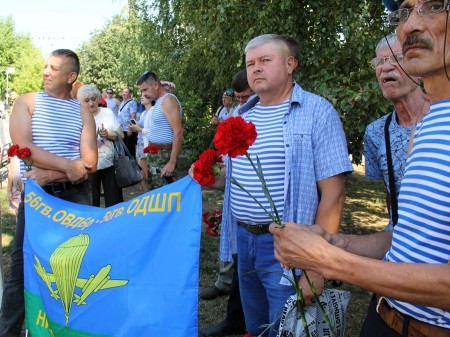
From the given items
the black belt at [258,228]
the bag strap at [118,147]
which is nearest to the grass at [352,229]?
the bag strap at [118,147]

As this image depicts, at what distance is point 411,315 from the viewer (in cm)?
138

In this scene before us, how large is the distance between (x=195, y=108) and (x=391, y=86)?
10881 mm

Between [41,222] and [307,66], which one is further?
[307,66]

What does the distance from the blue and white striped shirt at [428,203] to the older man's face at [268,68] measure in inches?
51.8

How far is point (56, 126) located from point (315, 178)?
2.03m

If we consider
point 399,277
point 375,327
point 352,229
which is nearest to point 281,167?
point 375,327

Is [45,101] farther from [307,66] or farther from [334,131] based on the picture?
[307,66]

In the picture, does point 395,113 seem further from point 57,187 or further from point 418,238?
point 57,187

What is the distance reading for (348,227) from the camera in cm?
752

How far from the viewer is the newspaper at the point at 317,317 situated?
1984 millimetres

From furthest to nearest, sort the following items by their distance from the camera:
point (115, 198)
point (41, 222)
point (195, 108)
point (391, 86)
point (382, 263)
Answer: point (195, 108) < point (115, 198) < point (41, 222) < point (391, 86) < point (382, 263)

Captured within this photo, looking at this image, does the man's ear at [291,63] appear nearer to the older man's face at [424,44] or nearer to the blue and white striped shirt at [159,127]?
the older man's face at [424,44]

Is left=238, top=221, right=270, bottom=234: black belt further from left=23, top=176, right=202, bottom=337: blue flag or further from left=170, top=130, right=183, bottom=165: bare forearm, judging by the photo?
left=170, top=130, right=183, bottom=165: bare forearm

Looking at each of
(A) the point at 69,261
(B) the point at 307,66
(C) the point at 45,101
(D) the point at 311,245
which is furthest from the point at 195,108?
(D) the point at 311,245
